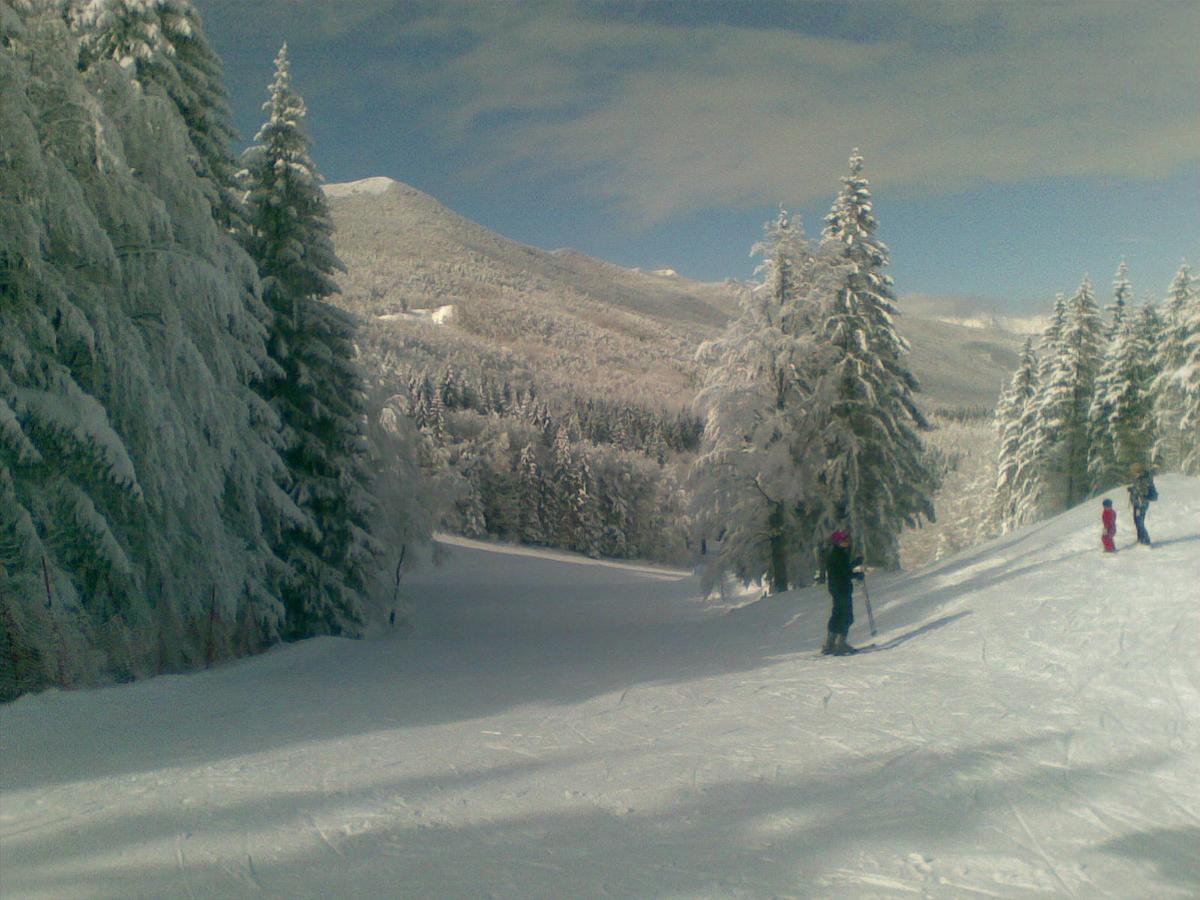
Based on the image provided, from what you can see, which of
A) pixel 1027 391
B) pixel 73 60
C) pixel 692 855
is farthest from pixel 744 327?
pixel 1027 391

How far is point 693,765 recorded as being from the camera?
258 inches

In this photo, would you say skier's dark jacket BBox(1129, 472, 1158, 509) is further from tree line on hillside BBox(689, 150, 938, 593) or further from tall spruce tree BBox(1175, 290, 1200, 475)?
tall spruce tree BBox(1175, 290, 1200, 475)

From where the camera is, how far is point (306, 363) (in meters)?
19.2

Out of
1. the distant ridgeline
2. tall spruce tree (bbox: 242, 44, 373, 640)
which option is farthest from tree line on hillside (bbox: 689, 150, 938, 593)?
the distant ridgeline

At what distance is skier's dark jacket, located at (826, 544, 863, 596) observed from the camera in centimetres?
1162

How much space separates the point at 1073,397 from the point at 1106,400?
1.60 metres

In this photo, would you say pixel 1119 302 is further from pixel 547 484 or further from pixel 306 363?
pixel 547 484

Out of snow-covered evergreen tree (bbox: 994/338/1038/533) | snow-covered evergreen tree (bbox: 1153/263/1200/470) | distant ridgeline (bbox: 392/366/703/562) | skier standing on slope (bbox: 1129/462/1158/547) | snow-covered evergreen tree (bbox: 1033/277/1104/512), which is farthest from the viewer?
distant ridgeline (bbox: 392/366/703/562)

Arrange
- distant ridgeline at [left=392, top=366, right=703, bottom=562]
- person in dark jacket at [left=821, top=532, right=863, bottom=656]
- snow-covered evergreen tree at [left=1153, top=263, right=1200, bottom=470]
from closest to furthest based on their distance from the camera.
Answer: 1. person in dark jacket at [left=821, top=532, right=863, bottom=656]
2. snow-covered evergreen tree at [left=1153, top=263, right=1200, bottom=470]
3. distant ridgeline at [left=392, top=366, right=703, bottom=562]

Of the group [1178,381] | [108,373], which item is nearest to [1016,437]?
[1178,381]

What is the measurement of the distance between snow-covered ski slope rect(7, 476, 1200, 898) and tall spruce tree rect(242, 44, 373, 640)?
6.79 metres

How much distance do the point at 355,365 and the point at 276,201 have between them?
13.8 feet

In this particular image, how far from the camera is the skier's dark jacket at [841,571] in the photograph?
1162 cm

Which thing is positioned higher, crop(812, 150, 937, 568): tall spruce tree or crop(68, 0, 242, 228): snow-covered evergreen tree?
crop(68, 0, 242, 228): snow-covered evergreen tree
